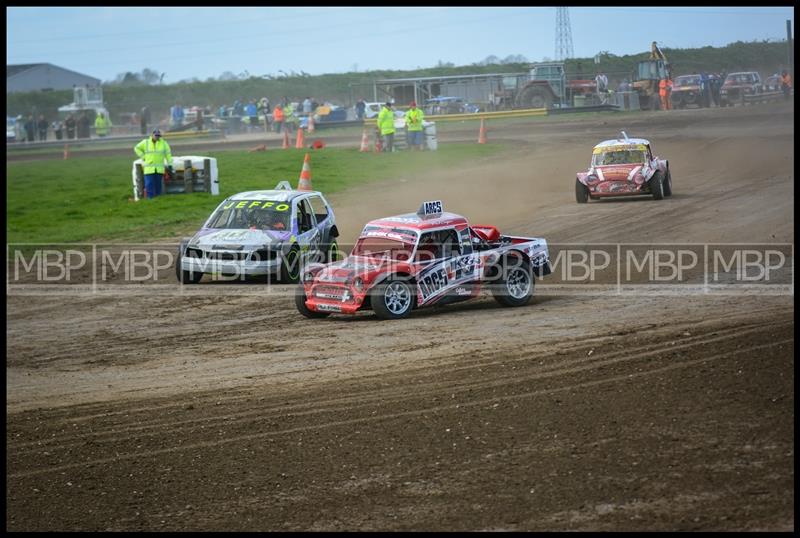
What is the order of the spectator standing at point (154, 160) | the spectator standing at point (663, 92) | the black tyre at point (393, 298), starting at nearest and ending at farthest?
the black tyre at point (393, 298) → the spectator standing at point (663, 92) → the spectator standing at point (154, 160)

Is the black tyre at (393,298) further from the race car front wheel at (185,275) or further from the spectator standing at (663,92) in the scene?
the spectator standing at (663,92)

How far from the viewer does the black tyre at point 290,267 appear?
1681cm

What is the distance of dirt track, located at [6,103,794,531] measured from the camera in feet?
24.8

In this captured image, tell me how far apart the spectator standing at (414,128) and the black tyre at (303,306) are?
62.3 ft

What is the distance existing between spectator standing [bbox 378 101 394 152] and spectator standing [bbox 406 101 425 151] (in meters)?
0.69

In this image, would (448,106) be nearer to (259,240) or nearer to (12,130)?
(259,240)

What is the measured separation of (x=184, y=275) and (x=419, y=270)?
16.3 ft

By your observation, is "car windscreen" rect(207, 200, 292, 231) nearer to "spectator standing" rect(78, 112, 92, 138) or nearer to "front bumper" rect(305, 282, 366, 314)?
"front bumper" rect(305, 282, 366, 314)

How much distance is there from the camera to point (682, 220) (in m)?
20.4

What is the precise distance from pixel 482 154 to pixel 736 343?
819 inches

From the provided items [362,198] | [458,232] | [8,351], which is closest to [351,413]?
[458,232]

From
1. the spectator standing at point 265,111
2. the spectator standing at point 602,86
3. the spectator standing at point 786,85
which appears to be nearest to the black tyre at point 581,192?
the spectator standing at point 602,86

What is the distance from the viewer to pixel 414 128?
33.0m

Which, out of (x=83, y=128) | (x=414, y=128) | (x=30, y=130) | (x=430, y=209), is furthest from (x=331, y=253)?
(x=30, y=130)
